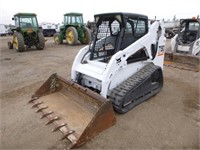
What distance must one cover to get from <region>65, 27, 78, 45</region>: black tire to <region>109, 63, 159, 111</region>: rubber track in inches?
359

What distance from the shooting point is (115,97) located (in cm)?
340

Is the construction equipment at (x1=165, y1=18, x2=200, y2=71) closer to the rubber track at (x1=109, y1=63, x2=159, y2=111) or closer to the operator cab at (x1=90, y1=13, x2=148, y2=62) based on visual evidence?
the rubber track at (x1=109, y1=63, x2=159, y2=111)

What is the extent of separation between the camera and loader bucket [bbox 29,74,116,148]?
111 inches

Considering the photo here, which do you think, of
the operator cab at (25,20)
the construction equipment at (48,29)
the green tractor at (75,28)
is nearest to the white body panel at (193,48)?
the green tractor at (75,28)

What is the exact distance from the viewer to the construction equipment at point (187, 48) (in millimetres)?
6871

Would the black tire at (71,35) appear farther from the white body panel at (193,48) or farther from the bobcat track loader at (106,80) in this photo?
the bobcat track loader at (106,80)

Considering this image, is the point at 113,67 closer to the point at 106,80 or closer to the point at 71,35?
the point at 106,80

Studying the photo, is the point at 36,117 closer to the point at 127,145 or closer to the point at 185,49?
the point at 127,145

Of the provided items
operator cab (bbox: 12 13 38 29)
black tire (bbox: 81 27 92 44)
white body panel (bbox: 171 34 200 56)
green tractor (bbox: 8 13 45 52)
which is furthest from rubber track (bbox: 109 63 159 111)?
black tire (bbox: 81 27 92 44)

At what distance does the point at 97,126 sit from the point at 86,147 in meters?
0.35

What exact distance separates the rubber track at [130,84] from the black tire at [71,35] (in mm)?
9107

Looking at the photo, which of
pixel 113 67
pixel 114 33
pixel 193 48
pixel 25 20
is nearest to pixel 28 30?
pixel 25 20

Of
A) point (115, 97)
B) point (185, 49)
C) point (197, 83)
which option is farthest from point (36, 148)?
point (185, 49)

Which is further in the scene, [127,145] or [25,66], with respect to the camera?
[25,66]
